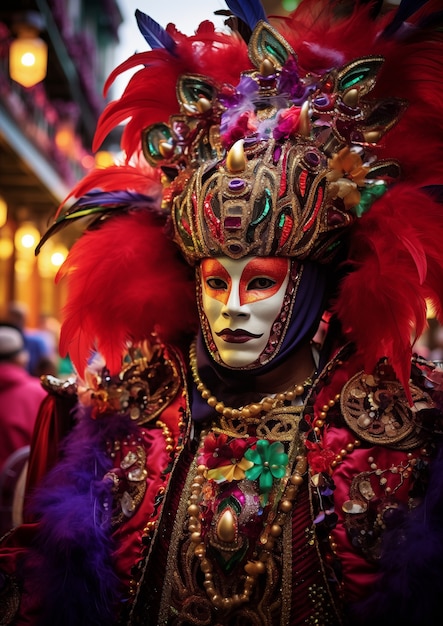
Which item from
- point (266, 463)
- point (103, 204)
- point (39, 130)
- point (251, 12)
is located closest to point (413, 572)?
point (266, 463)

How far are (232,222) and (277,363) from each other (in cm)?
45

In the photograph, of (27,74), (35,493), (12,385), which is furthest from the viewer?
(27,74)

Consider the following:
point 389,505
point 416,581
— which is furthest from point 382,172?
point 416,581

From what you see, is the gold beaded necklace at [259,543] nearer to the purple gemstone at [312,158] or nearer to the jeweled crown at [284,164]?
the jeweled crown at [284,164]

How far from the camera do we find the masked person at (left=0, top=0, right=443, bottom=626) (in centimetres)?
234

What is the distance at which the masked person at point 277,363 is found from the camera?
234 cm

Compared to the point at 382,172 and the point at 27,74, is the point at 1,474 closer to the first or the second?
the point at 382,172

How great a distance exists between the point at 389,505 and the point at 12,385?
289cm

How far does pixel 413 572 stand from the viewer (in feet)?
6.88

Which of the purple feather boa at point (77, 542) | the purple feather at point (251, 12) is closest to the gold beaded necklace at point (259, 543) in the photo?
the purple feather boa at point (77, 542)

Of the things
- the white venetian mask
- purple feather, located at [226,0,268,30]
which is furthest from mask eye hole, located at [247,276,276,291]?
purple feather, located at [226,0,268,30]

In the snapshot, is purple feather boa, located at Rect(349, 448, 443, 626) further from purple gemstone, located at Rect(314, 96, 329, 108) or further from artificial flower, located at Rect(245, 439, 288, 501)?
purple gemstone, located at Rect(314, 96, 329, 108)

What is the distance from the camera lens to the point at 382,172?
2.51 metres

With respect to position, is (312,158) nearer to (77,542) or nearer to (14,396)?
(77,542)
